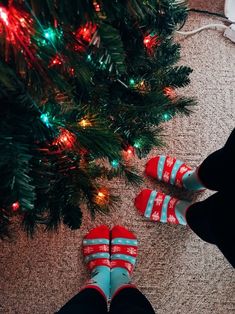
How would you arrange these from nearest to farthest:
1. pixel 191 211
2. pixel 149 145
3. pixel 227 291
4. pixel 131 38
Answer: pixel 131 38
pixel 149 145
pixel 191 211
pixel 227 291

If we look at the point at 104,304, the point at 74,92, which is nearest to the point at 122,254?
the point at 104,304

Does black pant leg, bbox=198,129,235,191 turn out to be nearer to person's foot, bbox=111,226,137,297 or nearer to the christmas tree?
the christmas tree

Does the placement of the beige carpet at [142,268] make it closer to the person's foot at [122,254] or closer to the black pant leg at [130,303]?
the person's foot at [122,254]

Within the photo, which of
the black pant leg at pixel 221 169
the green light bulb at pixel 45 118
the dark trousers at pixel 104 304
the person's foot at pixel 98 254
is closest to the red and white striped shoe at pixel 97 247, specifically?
the person's foot at pixel 98 254

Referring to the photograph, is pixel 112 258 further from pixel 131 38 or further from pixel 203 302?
pixel 131 38

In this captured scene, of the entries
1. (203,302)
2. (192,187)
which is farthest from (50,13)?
(203,302)

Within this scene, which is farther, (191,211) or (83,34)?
(191,211)

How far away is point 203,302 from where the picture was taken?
1100 mm

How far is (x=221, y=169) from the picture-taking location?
884 millimetres

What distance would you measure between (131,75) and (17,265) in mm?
708

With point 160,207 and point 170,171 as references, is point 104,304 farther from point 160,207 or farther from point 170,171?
point 170,171

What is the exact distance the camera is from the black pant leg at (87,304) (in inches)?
35.6

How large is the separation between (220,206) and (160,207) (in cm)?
32

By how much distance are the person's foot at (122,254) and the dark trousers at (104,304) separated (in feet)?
0.30
